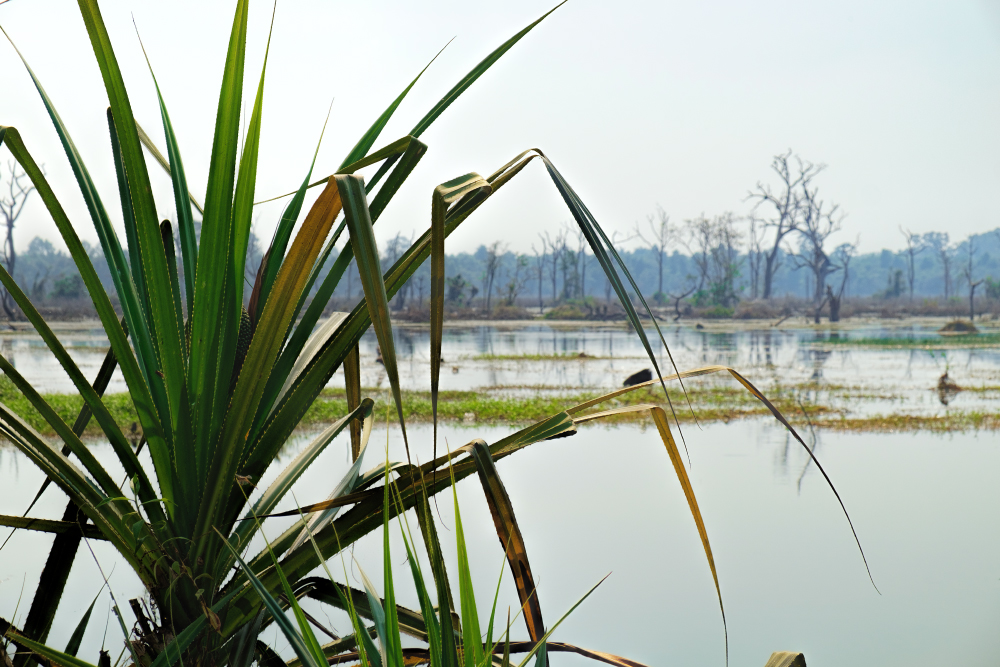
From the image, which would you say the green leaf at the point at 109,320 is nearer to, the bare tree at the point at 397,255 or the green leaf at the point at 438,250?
the green leaf at the point at 438,250

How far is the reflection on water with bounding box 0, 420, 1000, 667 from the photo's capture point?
239 centimetres

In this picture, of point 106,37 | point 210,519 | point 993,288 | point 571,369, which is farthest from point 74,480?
point 993,288

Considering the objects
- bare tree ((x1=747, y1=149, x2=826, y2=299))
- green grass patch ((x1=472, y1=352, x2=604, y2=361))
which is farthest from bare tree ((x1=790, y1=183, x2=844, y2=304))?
green grass patch ((x1=472, y1=352, x2=604, y2=361))

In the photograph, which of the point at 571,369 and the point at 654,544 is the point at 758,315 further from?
the point at 654,544

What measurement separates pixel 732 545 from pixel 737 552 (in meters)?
0.09

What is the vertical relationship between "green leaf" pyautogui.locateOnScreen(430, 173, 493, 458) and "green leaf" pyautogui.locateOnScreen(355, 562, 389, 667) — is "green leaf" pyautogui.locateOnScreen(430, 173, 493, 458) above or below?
above

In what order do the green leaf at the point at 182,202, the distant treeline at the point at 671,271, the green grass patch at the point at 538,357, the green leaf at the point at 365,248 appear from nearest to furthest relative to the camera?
the green leaf at the point at 365,248 → the green leaf at the point at 182,202 → the green grass patch at the point at 538,357 → the distant treeline at the point at 671,271

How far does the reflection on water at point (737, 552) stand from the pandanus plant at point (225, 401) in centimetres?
53

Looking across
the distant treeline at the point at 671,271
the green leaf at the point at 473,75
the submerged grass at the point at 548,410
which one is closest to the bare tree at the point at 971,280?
the distant treeline at the point at 671,271

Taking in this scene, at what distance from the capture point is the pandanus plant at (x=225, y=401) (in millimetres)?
641

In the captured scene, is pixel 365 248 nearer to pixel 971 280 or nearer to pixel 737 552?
pixel 737 552

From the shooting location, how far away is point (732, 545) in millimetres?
3283

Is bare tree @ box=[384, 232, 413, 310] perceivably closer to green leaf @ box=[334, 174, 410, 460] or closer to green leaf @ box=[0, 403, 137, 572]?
green leaf @ box=[0, 403, 137, 572]

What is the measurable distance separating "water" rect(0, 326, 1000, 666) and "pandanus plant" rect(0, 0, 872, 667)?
462 millimetres
